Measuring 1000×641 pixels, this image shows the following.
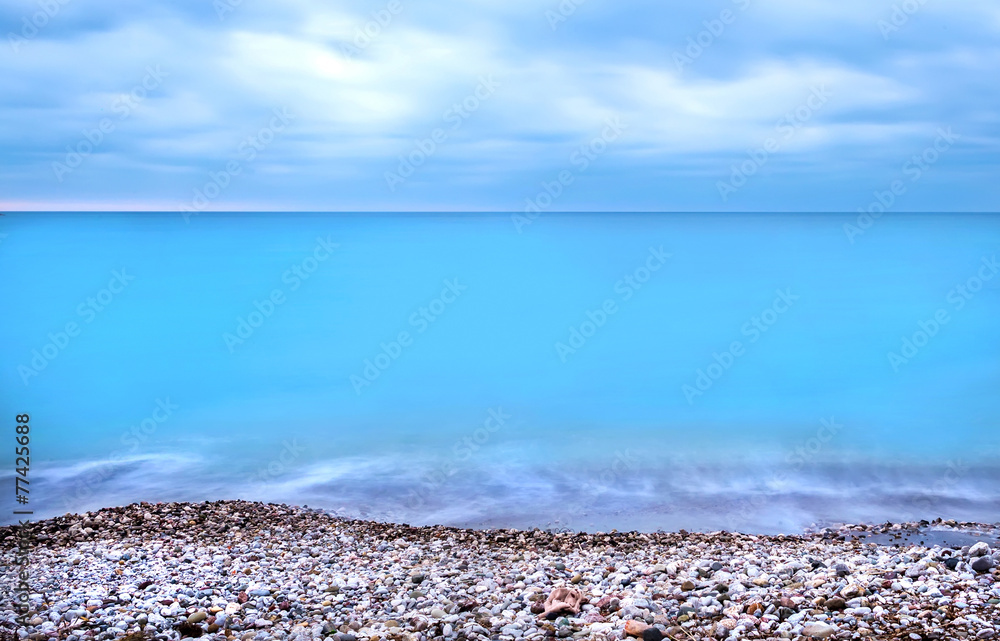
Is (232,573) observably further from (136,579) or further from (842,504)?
(842,504)

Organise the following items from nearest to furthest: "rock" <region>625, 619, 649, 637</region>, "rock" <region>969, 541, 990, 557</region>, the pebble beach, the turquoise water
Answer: "rock" <region>625, 619, 649, 637</region> → the pebble beach → "rock" <region>969, 541, 990, 557</region> → the turquoise water

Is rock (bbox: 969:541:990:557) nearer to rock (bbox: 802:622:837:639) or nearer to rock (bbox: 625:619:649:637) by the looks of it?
rock (bbox: 802:622:837:639)

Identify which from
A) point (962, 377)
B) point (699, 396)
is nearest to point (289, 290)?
point (699, 396)

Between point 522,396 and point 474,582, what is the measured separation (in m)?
16.2

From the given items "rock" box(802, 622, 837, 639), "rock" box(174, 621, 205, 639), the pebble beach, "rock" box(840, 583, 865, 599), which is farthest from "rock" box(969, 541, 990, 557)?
"rock" box(174, 621, 205, 639)

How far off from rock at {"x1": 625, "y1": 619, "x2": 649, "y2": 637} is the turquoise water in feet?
20.1

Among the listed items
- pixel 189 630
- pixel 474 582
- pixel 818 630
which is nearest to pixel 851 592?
pixel 818 630

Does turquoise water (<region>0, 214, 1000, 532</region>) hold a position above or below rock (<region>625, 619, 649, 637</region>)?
above

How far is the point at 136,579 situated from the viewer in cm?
869

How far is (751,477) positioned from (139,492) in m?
10.9

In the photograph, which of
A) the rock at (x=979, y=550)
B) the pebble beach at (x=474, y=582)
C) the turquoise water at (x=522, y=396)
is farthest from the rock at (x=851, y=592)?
the turquoise water at (x=522, y=396)

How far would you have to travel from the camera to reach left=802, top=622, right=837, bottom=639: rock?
247 inches

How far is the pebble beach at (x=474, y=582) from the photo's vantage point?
6.79 meters

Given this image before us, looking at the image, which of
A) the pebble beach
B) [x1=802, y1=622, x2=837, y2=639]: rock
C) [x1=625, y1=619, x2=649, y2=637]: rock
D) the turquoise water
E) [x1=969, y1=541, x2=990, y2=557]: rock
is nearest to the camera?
[x1=802, y1=622, x2=837, y2=639]: rock
